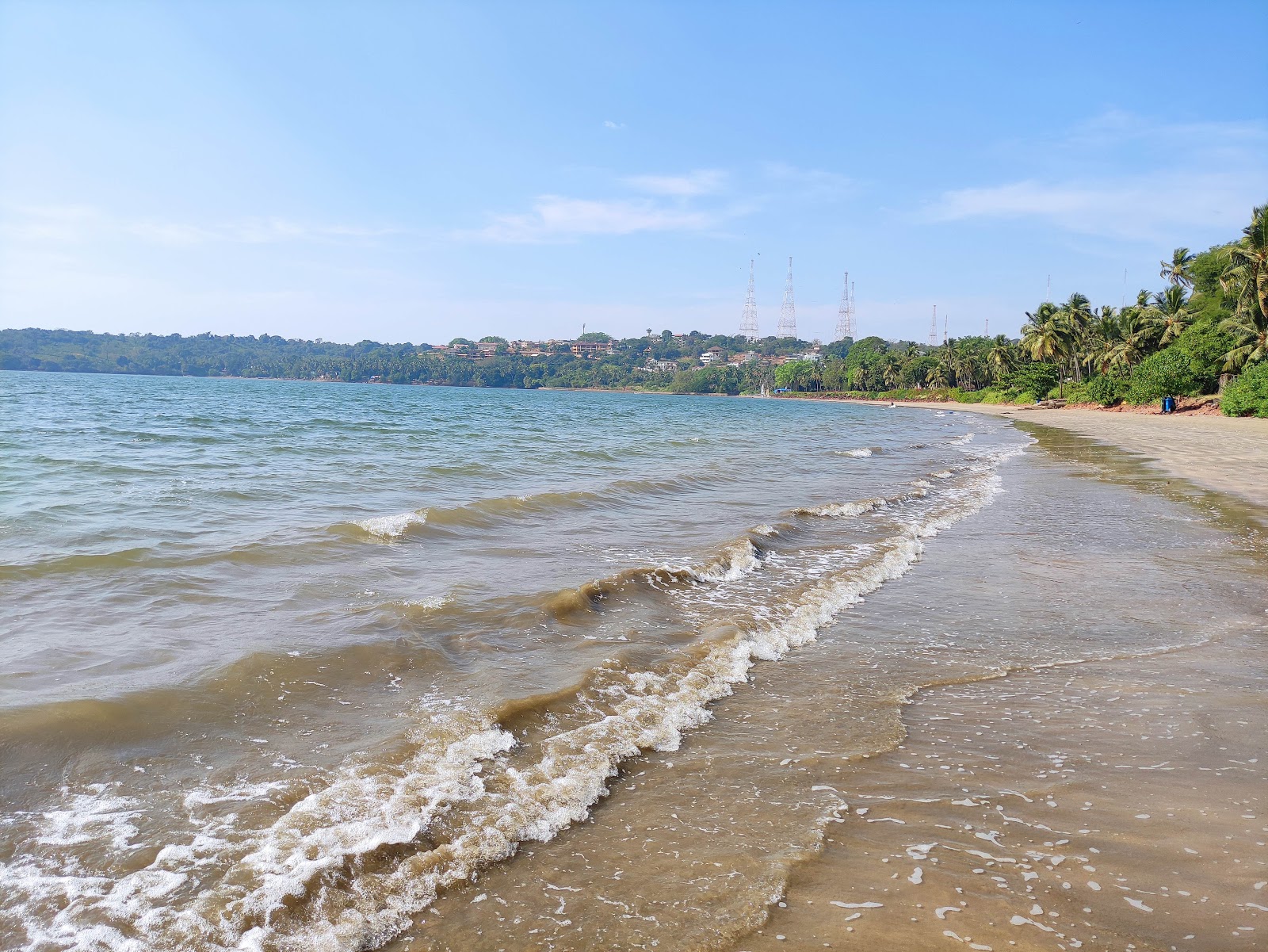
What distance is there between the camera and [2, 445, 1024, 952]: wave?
2670 millimetres

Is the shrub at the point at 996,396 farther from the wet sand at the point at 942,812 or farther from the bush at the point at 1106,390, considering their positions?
the wet sand at the point at 942,812

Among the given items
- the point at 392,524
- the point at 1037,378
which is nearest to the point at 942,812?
the point at 392,524

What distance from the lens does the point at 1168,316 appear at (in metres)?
60.3

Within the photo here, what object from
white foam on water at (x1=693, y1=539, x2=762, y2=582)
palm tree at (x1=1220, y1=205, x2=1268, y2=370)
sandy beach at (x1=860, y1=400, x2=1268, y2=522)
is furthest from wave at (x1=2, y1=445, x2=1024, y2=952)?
palm tree at (x1=1220, y1=205, x2=1268, y2=370)

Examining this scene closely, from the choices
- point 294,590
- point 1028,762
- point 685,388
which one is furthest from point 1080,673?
point 685,388

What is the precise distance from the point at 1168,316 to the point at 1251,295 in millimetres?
17155

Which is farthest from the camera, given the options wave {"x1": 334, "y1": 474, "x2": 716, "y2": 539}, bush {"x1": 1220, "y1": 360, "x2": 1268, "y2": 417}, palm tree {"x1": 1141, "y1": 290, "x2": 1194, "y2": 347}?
palm tree {"x1": 1141, "y1": 290, "x2": 1194, "y2": 347}

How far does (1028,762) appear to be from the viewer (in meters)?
3.86

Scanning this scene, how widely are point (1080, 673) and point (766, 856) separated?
3431mm

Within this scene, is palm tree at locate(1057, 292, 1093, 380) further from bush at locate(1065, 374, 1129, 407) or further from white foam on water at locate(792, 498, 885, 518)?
white foam on water at locate(792, 498, 885, 518)

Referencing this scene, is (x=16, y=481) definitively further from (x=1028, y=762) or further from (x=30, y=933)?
(x=1028, y=762)

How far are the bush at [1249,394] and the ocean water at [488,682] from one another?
114 ft

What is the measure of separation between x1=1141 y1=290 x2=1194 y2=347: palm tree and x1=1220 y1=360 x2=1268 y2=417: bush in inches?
761

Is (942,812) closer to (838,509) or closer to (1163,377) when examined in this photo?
(838,509)
